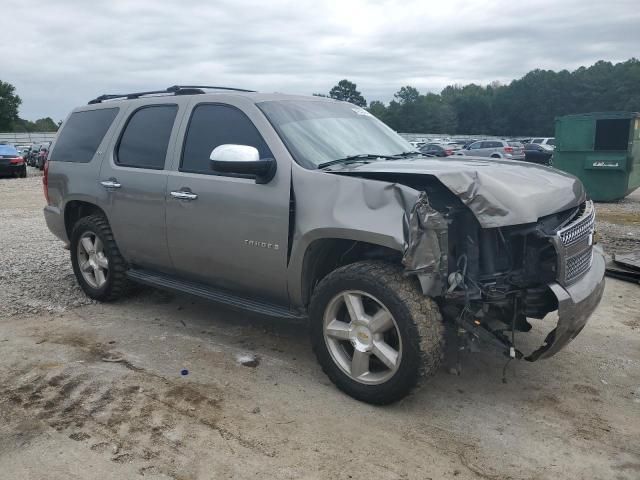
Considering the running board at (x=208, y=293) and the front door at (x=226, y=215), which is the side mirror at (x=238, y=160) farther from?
the running board at (x=208, y=293)

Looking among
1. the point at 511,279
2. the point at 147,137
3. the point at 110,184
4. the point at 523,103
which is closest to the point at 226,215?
the point at 147,137

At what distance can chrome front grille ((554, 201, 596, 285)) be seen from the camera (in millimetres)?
3326

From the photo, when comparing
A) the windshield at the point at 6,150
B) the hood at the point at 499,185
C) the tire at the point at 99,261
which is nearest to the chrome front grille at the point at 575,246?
the hood at the point at 499,185

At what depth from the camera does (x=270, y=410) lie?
140 inches

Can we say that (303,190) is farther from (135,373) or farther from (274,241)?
(135,373)

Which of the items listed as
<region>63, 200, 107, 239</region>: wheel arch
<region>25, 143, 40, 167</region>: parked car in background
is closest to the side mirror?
<region>63, 200, 107, 239</region>: wheel arch

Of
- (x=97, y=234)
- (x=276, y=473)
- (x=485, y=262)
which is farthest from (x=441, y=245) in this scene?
(x=97, y=234)

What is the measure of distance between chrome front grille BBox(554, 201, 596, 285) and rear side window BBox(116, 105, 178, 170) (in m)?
3.12

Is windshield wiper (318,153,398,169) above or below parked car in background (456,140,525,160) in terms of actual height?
above

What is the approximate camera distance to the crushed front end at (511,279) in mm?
3334

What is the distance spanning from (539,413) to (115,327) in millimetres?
3513

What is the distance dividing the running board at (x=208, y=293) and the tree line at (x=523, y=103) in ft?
254

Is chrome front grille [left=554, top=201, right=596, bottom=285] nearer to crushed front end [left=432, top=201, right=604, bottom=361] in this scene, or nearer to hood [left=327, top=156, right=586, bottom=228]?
crushed front end [left=432, top=201, right=604, bottom=361]

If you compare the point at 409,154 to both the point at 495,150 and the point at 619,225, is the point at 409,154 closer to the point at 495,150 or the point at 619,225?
the point at 619,225
